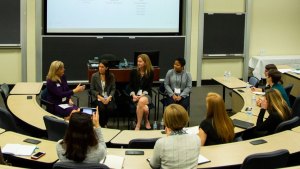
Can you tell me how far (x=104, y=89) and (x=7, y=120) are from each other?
7.01ft

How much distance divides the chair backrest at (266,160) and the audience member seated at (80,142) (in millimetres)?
1310

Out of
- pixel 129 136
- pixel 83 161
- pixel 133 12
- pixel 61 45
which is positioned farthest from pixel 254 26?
pixel 83 161

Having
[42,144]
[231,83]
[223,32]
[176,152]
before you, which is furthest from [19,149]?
[223,32]

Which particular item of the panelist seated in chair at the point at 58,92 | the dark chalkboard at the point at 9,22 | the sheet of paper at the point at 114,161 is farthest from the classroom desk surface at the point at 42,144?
the dark chalkboard at the point at 9,22

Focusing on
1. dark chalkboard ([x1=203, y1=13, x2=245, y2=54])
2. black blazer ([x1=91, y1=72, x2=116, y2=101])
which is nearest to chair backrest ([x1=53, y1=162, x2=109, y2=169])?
black blazer ([x1=91, y1=72, x2=116, y2=101])

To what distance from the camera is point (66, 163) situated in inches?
142

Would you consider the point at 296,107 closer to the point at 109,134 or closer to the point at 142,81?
the point at 142,81

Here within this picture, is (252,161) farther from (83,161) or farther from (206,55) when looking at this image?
(206,55)

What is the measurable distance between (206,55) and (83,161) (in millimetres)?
7338

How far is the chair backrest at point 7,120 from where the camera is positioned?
209 inches

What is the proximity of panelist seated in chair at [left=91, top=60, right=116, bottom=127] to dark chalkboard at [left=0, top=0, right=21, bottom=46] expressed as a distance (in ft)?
10.2

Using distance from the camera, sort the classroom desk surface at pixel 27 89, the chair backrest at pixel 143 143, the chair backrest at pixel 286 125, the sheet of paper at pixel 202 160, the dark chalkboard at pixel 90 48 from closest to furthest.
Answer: the sheet of paper at pixel 202 160, the chair backrest at pixel 143 143, the chair backrest at pixel 286 125, the classroom desk surface at pixel 27 89, the dark chalkboard at pixel 90 48

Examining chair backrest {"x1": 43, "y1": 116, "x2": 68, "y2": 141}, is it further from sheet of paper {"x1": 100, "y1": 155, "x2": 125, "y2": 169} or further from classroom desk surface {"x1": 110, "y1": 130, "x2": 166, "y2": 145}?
sheet of paper {"x1": 100, "y1": 155, "x2": 125, "y2": 169}

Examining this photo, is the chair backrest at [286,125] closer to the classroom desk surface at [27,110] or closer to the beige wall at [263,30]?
the classroom desk surface at [27,110]
